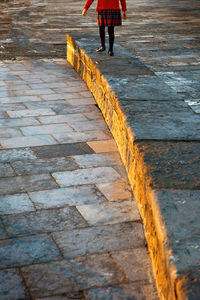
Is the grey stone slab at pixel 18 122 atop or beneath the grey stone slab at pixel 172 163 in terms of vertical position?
beneath

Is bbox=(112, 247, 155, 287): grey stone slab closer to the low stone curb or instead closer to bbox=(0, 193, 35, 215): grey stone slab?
the low stone curb

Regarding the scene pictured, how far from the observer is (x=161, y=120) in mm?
4441

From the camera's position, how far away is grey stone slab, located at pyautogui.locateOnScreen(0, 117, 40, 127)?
5723 millimetres

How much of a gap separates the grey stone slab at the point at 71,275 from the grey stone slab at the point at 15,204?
0.76 meters

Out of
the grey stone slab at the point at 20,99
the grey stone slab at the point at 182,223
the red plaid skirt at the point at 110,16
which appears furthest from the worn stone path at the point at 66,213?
the red plaid skirt at the point at 110,16

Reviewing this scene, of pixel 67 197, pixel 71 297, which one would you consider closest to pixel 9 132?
pixel 67 197

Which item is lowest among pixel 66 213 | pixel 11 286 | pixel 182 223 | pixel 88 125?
pixel 88 125

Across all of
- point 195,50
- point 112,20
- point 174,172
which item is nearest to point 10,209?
point 174,172

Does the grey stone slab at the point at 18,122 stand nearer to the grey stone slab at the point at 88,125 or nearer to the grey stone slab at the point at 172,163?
the grey stone slab at the point at 88,125

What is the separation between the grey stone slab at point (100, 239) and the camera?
10.4 feet

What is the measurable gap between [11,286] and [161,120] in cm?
221

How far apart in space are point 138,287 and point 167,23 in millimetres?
10517

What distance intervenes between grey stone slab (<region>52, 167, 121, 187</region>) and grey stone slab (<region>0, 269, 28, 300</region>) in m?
1.33

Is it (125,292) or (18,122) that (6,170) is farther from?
(125,292)
